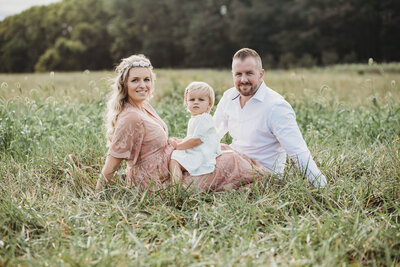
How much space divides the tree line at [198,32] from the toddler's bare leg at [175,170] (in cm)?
2502

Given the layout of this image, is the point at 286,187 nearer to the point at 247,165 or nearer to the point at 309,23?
the point at 247,165

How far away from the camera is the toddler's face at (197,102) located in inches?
127

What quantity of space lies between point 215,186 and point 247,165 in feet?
1.28

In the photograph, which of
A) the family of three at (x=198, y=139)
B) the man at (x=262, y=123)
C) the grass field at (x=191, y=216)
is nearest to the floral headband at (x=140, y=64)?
the family of three at (x=198, y=139)

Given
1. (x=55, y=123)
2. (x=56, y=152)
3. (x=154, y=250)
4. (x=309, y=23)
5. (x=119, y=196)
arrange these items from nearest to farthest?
(x=154, y=250), (x=119, y=196), (x=56, y=152), (x=55, y=123), (x=309, y=23)

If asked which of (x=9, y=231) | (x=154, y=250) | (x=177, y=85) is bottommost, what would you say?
(x=154, y=250)

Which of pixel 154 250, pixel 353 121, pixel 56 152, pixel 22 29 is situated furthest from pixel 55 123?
pixel 22 29

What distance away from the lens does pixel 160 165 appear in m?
3.26

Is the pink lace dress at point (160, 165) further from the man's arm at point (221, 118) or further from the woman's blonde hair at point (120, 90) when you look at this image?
the man's arm at point (221, 118)

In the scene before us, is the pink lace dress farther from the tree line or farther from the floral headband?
the tree line

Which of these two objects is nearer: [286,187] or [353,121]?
[286,187]

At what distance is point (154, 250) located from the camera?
2.42 metres

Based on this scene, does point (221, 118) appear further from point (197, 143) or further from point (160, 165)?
point (160, 165)

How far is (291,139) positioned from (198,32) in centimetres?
3810
